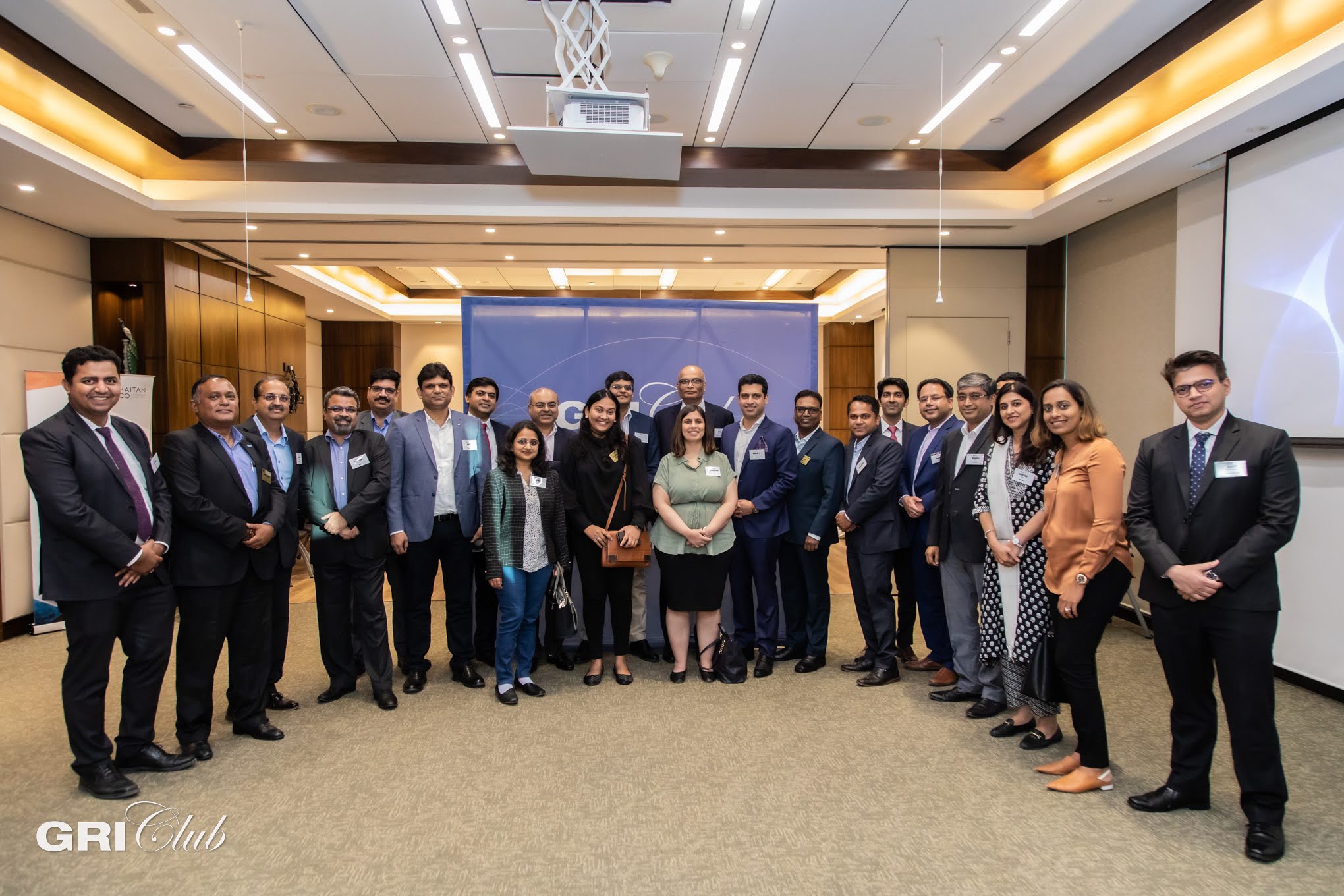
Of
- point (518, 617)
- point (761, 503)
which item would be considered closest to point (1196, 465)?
point (761, 503)

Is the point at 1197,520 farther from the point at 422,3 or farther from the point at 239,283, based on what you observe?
the point at 239,283

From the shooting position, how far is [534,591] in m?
3.88

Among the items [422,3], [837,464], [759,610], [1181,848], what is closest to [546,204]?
[422,3]

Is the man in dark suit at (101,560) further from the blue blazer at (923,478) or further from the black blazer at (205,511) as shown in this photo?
the blue blazer at (923,478)

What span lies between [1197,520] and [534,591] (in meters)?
2.91

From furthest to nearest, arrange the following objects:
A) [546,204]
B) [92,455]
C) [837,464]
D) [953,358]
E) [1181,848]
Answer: [953,358] < [546,204] < [837,464] < [92,455] < [1181,848]

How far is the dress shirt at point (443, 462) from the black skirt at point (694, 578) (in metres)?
1.17

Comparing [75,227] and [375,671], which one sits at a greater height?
[75,227]

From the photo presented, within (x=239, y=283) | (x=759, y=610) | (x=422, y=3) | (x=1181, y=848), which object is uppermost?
(x=422, y=3)

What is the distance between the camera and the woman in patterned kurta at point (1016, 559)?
10.2ft

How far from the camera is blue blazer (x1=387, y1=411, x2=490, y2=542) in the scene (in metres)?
3.90

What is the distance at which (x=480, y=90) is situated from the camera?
4727mm

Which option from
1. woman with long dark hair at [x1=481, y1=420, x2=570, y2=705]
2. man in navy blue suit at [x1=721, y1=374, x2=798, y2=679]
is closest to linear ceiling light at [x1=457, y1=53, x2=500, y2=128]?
woman with long dark hair at [x1=481, y1=420, x2=570, y2=705]

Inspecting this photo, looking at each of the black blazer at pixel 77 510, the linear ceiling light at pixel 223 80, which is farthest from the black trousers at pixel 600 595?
the linear ceiling light at pixel 223 80
